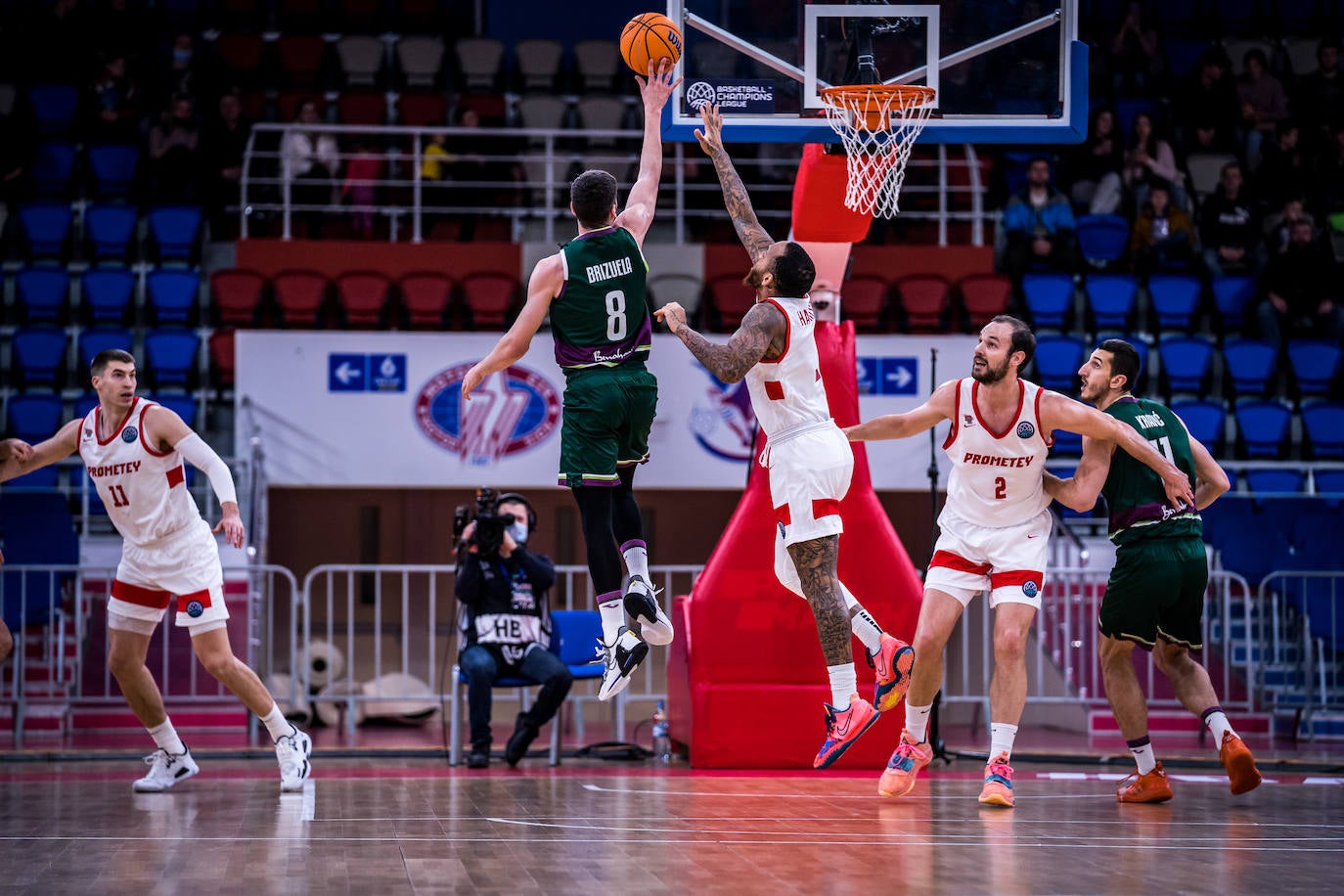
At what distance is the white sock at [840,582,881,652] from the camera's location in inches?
309

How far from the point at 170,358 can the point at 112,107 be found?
4.14 m

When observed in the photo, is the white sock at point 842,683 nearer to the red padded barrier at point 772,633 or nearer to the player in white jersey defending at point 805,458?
the player in white jersey defending at point 805,458

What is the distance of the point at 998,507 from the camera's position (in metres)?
7.97

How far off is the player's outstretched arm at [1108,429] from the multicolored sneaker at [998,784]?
5.37 feet

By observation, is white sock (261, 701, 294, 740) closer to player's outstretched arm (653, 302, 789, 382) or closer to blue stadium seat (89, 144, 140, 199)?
player's outstretched arm (653, 302, 789, 382)

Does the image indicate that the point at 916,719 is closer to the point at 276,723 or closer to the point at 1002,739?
the point at 1002,739

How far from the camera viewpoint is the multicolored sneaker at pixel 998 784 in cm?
779

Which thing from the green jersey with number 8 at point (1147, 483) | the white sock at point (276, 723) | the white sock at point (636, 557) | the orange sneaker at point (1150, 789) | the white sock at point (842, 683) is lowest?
the orange sneaker at point (1150, 789)

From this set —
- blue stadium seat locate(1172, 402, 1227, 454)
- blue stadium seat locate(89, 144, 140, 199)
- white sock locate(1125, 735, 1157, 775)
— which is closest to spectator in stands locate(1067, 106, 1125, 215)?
blue stadium seat locate(1172, 402, 1227, 454)

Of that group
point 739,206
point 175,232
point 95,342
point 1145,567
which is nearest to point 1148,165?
point 1145,567

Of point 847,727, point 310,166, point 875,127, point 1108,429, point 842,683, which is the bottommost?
point 847,727

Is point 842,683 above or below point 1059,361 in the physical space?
below

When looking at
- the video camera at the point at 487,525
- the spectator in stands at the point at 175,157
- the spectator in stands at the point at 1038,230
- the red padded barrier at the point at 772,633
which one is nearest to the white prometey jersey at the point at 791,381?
the red padded barrier at the point at 772,633

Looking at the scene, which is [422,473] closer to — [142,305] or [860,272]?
[142,305]
